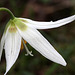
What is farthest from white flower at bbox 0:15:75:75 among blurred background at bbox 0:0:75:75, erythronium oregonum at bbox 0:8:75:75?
blurred background at bbox 0:0:75:75

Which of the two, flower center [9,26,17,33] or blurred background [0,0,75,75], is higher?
flower center [9,26,17,33]

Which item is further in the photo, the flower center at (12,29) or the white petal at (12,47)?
Answer: the flower center at (12,29)

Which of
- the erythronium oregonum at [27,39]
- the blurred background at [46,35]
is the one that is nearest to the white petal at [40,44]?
the erythronium oregonum at [27,39]

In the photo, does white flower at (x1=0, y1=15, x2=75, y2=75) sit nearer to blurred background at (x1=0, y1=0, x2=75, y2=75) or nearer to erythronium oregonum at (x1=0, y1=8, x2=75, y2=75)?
erythronium oregonum at (x1=0, y1=8, x2=75, y2=75)

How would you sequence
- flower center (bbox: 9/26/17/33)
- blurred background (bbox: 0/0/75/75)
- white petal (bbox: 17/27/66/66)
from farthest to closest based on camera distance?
blurred background (bbox: 0/0/75/75)
flower center (bbox: 9/26/17/33)
white petal (bbox: 17/27/66/66)

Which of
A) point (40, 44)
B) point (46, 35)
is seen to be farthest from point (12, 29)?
point (46, 35)

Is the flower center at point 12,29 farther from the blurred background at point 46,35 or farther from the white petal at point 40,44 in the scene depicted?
the blurred background at point 46,35

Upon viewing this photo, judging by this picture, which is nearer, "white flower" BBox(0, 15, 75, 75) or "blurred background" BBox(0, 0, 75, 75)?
"white flower" BBox(0, 15, 75, 75)

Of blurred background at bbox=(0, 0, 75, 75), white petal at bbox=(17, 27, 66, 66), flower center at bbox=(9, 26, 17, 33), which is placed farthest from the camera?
blurred background at bbox=(0, 0, 75, 75)

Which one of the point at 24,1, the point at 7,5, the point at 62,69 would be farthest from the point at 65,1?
the point at 62,69
